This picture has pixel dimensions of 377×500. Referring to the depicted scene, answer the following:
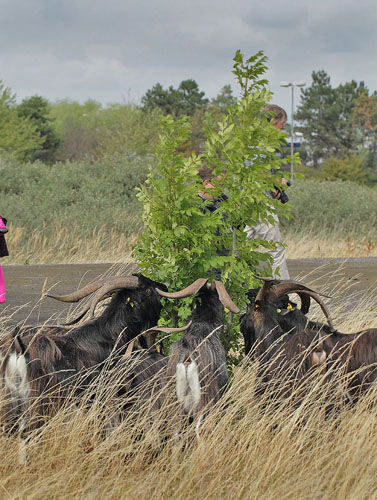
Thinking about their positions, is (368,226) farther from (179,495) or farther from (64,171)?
(179,495)

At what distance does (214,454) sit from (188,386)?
470mm

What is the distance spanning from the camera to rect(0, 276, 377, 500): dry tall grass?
4.31 metres

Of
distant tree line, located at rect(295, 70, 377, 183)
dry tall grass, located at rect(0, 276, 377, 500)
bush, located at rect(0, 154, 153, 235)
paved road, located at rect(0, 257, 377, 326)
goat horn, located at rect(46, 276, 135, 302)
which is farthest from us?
distant tree line, located at rect(295, 70, 377, 183)

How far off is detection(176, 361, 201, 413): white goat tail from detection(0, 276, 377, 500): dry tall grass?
157 millimetres

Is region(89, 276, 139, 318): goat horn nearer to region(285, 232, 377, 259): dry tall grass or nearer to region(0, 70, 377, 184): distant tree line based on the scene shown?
region(285, 232, 377, 259): dry tall grass

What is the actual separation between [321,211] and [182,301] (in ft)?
68.0

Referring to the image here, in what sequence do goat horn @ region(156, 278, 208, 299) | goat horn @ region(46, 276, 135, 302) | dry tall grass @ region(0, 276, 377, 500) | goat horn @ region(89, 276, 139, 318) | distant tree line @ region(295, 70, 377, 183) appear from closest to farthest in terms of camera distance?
dry tall grass @ region(0, 276, 377, 500), goat horn @ region(156, 278, 208, 299), goat horn @ region(89, 276, 139, 318), goat horn @ region(46, 276, 135, 302), distant tree line @ region(295, 70, 377, 183)

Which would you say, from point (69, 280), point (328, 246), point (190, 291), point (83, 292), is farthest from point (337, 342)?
point (328, 246)

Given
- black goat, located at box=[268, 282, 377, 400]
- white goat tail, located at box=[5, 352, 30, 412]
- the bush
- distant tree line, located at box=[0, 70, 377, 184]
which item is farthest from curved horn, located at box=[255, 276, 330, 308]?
distant tree line, located at box=[0, 70, 377, 184]

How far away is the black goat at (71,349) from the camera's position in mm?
4664

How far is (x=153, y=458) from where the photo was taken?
470cm

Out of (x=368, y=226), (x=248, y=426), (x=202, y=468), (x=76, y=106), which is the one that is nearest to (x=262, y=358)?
(x=248, y=426)

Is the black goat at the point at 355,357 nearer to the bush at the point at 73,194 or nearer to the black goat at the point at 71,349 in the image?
the black goat at the point at 71,349

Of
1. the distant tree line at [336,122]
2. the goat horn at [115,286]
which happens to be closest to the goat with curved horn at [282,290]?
the goat horn at [115,286]
